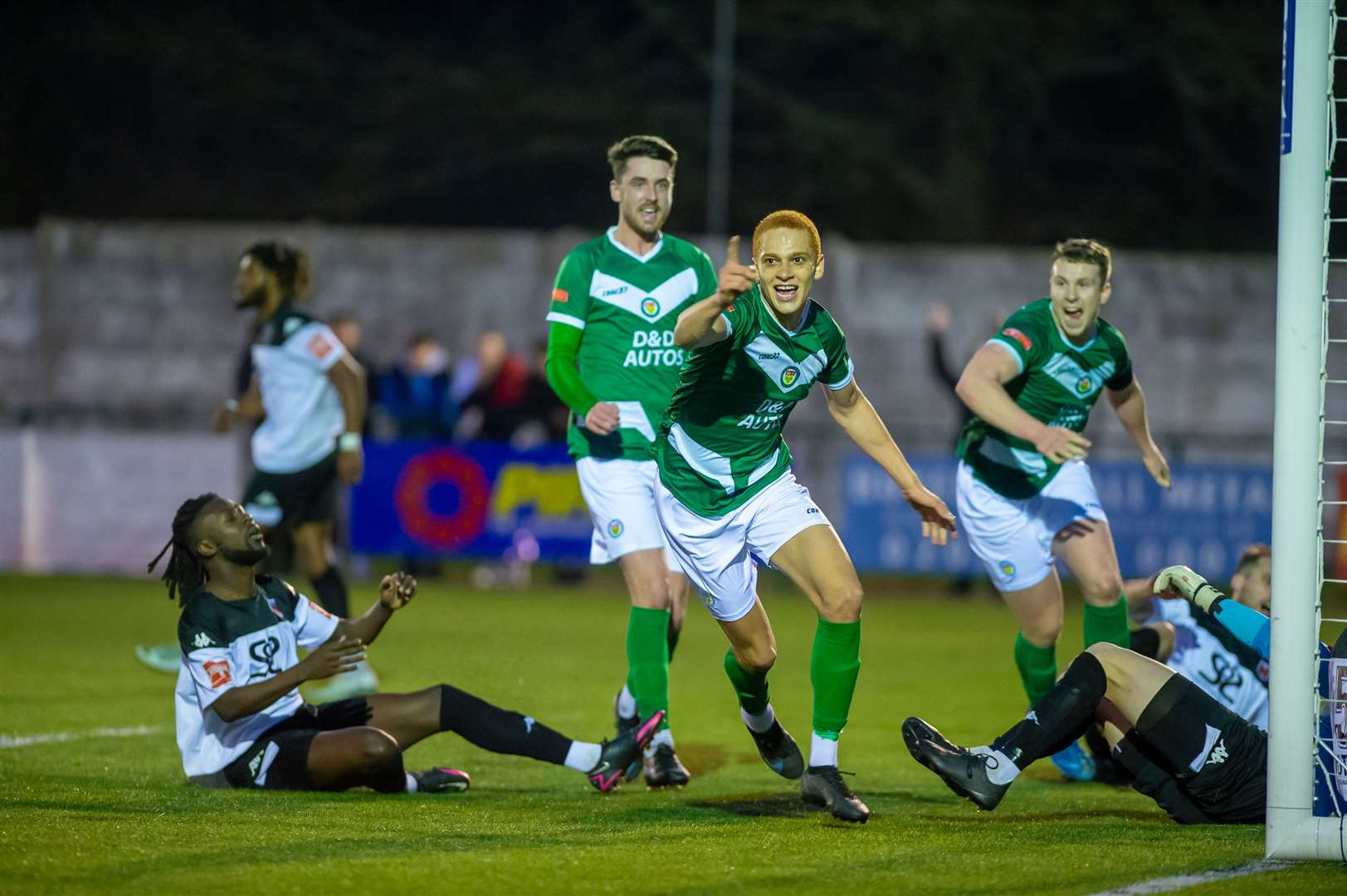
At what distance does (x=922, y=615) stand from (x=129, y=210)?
1525 centimetres

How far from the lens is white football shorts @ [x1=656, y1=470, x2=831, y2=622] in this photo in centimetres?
584

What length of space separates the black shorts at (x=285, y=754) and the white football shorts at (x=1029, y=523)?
2635 mm

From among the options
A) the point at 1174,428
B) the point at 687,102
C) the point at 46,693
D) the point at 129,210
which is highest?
the point at 687,102

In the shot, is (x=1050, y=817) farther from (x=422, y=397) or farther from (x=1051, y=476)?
(x=422, y=397)

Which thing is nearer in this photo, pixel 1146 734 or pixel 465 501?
pixel 1146 734

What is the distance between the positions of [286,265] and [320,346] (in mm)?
451

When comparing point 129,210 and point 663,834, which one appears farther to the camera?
point 129,210

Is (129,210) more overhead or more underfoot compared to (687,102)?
more underfoot

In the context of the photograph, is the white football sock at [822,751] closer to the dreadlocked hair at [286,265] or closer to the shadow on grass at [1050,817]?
the shadow on grass at [1050,817]

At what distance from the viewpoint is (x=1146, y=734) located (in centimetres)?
556

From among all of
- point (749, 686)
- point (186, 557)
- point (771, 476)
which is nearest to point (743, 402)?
point (771, 476)

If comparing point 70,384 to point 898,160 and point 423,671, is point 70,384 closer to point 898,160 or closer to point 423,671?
point 423,671

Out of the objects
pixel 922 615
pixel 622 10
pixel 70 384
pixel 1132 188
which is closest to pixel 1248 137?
pixel 1132 188

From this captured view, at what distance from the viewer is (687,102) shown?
967 inches
